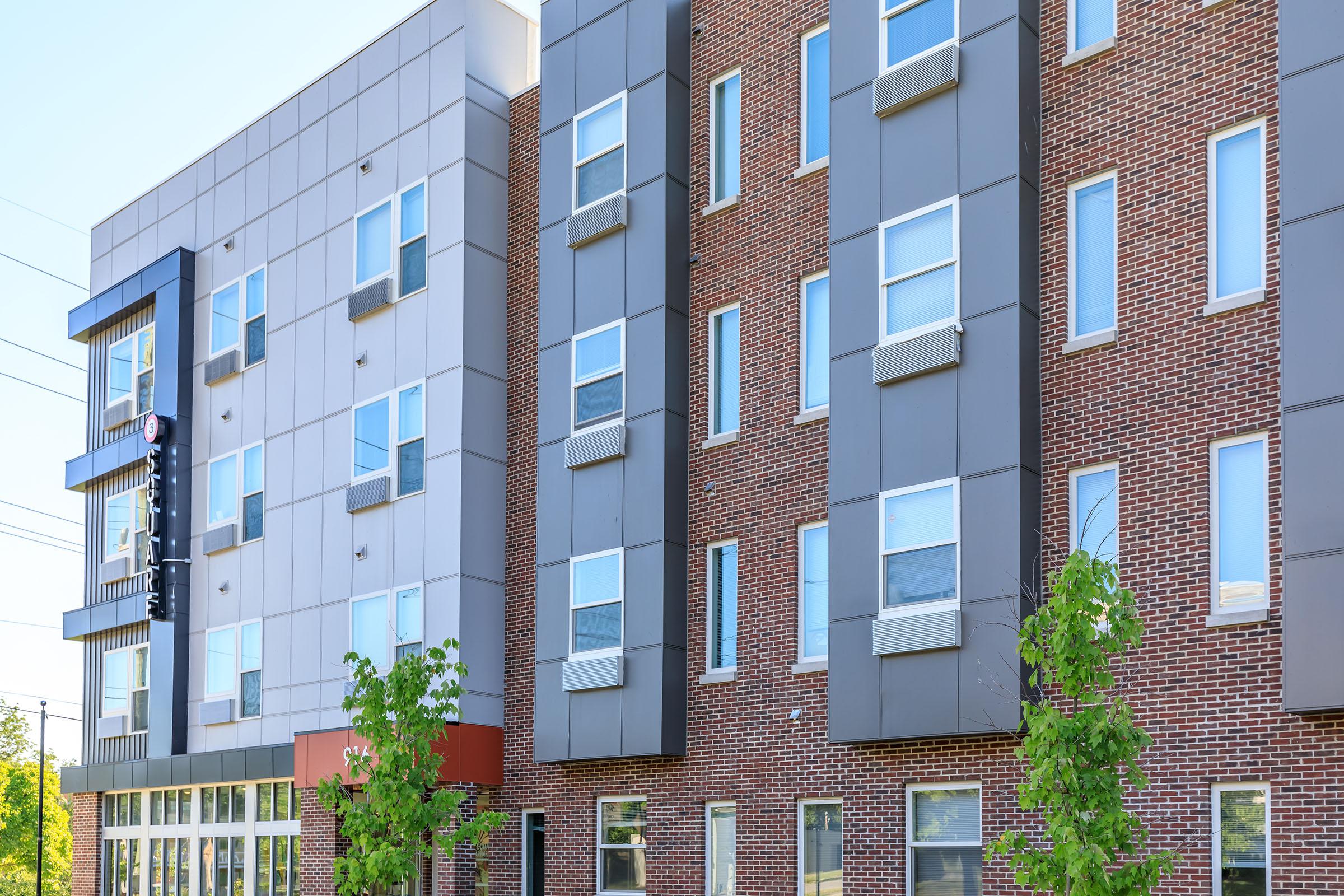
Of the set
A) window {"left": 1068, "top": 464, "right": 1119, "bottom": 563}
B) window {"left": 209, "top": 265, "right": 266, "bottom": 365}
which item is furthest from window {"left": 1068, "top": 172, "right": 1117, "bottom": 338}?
window {"left": 209, "top": 265, "right": 266, "bottom": 365}

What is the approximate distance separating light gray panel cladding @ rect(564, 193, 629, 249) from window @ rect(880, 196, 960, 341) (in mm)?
5493

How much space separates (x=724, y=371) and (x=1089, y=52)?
7.34m

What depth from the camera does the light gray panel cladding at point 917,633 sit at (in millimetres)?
17875

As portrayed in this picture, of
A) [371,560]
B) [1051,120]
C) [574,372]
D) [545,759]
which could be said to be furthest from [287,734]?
[1051,120]

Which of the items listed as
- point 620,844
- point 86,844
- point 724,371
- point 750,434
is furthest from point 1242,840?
point 86,844

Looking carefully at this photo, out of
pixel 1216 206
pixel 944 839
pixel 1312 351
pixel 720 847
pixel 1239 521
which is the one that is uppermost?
pixel 1216 206

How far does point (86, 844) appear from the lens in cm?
3481

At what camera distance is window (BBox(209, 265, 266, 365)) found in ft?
103

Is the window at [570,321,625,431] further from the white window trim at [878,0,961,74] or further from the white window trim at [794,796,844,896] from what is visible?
the white window trim at [794,796,844,896]

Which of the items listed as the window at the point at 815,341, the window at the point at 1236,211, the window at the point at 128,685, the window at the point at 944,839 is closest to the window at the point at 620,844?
the window at the point at 944,839

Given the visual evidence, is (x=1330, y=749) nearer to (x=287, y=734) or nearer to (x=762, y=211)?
(x=762, y=211)

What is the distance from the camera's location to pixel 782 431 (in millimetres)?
21453

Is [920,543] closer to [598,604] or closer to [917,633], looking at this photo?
[917,633]

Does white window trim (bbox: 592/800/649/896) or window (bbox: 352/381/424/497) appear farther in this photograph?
window (bbox: 352/381/424/497)
